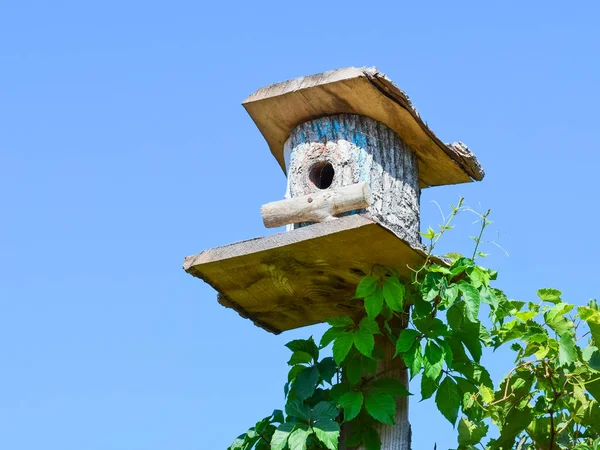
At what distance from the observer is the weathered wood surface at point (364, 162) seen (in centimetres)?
437

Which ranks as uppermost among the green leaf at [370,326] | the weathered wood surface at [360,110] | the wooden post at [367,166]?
the weathered wood surface at [360,110]

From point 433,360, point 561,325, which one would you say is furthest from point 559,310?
point 433,360

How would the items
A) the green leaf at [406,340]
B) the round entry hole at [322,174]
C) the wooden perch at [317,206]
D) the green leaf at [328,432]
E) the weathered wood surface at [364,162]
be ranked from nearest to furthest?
1. the green leaf at [328,432]
2. the green leaf at [406,340]
3. the wooden perch at [317,206]
4. the weathered wood surface at [364,162]
5. the round entry hole at [322,174]

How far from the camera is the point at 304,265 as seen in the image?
13.6 ft

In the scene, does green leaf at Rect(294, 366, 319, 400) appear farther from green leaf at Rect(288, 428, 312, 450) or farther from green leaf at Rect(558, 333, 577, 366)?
green leaf at Rect(558, 333, 577, 366)

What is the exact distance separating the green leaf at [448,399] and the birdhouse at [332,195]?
1.61 feet

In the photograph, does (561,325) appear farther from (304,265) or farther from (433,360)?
(304,265)

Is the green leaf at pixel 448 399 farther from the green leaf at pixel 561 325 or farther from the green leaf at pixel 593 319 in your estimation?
the green leaf at pixel 593 319

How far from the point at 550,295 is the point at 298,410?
3.68 feet

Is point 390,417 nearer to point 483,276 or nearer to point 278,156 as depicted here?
point 483,276

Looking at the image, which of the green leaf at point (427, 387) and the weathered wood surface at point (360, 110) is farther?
the weathered wood surface at point (360, 110)

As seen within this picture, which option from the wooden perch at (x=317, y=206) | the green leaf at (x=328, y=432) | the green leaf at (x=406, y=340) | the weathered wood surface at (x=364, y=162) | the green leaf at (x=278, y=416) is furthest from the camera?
the weathered wood surface at (x=364, y=162)

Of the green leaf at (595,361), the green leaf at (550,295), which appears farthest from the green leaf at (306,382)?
the green leaf at (595,361)

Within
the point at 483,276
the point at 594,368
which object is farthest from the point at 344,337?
the point at 594,368
